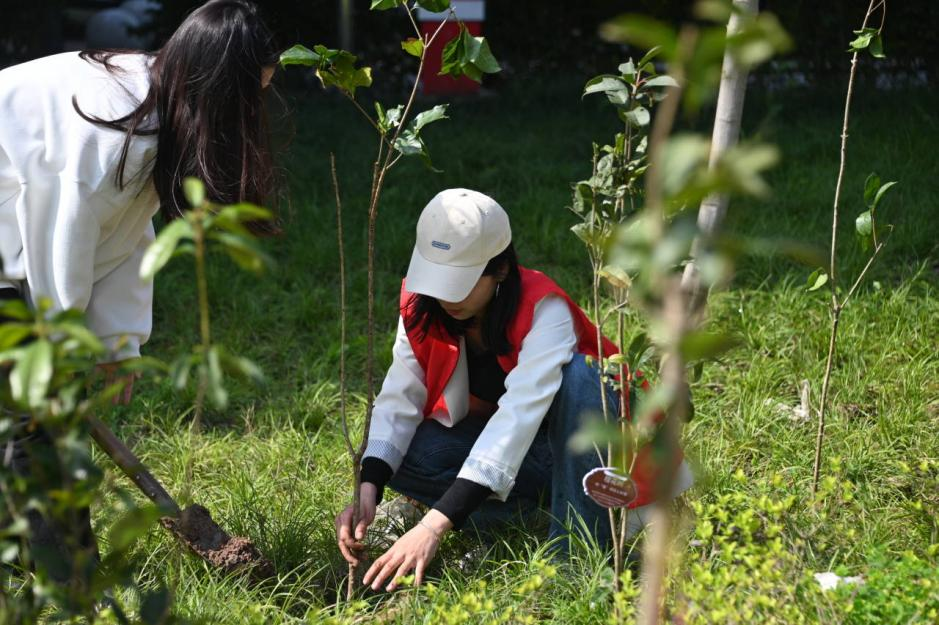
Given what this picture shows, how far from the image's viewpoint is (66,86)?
6.80ft

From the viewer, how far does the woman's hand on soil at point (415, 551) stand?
6.91ft

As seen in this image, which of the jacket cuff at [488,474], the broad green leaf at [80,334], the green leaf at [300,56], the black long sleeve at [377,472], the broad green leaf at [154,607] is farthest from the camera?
the black long sleeve at [377,472]

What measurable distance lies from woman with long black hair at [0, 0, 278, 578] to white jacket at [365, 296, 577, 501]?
57cm

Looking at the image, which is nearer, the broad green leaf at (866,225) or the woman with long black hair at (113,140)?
the woman with long black hair at (113,140)

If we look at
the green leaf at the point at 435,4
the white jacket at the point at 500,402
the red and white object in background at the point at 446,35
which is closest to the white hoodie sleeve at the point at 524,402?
the white jacket at the point at 500,402

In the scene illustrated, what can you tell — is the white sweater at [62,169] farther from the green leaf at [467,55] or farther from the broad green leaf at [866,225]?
the broad green leaf at [866,225]

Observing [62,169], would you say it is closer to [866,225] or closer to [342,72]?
[342,72]

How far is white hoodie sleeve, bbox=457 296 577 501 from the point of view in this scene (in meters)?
2.19

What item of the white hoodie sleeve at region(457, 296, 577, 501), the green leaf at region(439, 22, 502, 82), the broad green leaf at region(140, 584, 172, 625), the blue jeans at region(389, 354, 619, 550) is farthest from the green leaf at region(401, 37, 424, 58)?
the broad green leaf at region(140, 584, 172, 625)

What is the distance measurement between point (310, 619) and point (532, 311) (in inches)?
30.7

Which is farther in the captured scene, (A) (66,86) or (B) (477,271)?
(B) (477,271)

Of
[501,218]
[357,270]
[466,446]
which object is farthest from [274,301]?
[501,218]

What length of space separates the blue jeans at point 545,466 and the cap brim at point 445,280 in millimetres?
287

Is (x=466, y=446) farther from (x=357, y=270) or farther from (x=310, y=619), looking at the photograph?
(x=357, y=270)
